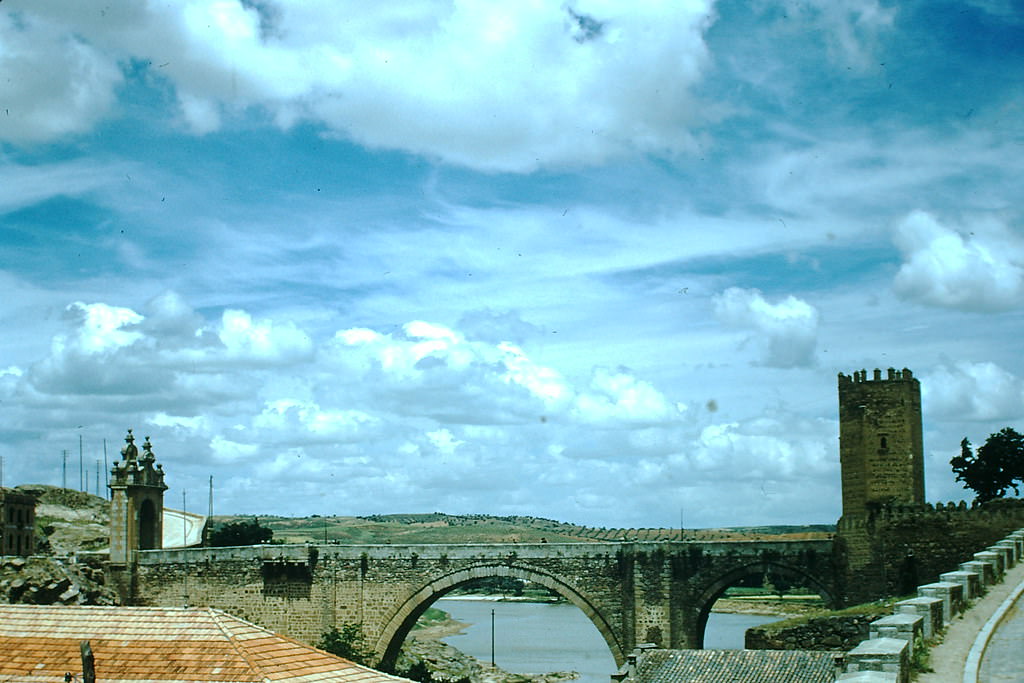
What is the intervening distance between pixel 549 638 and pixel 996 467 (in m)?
37.5

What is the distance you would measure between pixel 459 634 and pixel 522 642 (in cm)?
1038

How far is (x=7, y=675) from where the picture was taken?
18.8 metres

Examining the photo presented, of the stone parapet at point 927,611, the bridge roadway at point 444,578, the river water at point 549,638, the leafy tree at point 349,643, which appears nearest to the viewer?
the stone parapet at point 927,611

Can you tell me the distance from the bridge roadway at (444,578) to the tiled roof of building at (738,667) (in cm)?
398

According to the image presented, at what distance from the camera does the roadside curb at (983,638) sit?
10305mm

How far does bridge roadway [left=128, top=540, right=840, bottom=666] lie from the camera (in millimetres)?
33312

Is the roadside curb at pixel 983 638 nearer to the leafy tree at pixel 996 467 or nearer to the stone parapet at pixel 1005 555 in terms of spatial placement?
the stone parapet at pixel 1005 555

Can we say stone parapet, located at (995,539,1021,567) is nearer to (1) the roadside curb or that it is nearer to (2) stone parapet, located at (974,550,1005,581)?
(2) stone parapet, located at (974,550,1005,581)

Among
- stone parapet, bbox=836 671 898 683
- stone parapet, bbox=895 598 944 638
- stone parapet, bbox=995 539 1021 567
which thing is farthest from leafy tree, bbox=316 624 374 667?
stone parapet, bbox=836 671 898 683

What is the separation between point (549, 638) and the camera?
233 feet

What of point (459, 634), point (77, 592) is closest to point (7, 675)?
point (77, 592)

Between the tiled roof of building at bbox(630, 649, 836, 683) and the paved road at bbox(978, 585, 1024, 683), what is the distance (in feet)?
38.6

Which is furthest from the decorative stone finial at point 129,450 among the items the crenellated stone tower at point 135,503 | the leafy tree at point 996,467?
the leafy tree at point 996,467

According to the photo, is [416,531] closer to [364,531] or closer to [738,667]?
[364,531]
